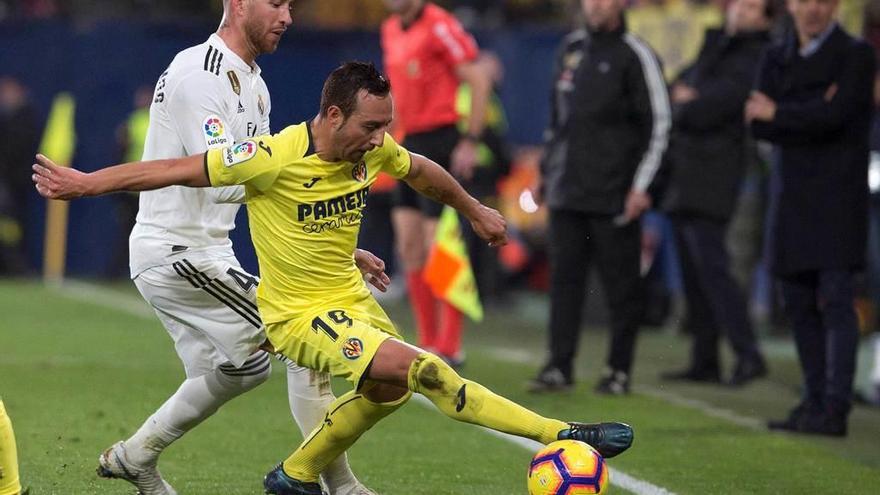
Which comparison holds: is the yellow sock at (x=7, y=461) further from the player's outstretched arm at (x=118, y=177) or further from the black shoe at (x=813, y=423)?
the black shoe at (x=813, y=423)

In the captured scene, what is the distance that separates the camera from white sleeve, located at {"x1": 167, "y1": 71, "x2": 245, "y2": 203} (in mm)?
5816

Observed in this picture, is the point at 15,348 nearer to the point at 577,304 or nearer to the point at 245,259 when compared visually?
the point at 577,304

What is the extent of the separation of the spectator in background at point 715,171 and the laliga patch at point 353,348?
522 cm

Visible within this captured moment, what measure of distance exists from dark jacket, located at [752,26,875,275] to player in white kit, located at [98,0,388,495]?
10.3 feet

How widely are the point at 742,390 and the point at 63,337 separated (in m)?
5.19

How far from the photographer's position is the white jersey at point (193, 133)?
232 inches

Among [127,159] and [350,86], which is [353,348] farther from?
[127,159]

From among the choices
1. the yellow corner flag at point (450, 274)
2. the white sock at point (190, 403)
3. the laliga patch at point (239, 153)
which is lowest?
the yellow corner flag at point (450, 274)

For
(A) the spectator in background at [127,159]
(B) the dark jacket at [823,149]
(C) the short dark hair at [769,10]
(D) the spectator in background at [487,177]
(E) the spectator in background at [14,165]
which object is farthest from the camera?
(E) the spectator in background at [14,165]

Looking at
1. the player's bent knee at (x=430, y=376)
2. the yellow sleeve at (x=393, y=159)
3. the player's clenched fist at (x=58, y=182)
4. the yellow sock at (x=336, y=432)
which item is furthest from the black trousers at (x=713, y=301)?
the player's clenched fist at (x=58, y=182)

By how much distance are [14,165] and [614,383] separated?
12.1 m

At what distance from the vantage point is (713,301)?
10344 millimetres

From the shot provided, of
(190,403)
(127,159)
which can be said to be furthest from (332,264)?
(127,159)

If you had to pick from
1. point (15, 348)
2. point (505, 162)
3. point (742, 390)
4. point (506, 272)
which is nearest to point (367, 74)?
point (742, 390)
